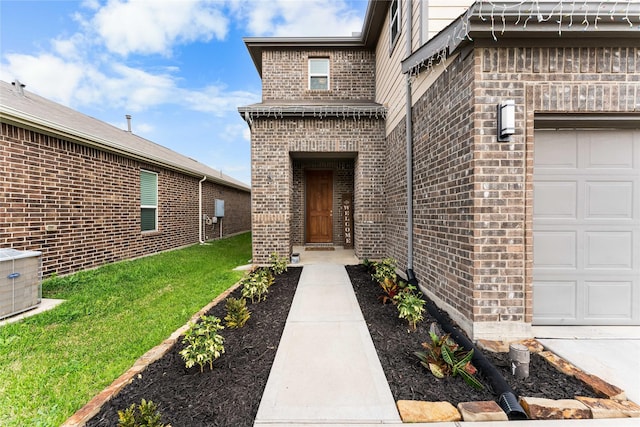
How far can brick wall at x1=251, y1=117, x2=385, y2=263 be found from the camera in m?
6.23

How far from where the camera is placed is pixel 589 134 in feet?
9.67

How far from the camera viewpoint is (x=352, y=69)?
7.50 meters

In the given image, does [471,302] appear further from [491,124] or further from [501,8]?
[501,8]

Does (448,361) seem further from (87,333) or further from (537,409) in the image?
(87,333)

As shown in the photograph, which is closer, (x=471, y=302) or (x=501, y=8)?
(x=501, y=8)

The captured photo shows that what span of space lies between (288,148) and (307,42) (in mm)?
3488

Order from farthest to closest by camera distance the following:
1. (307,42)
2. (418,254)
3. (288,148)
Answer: (307,42), (288,148), (418,254)

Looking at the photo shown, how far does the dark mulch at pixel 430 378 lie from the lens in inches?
77.7

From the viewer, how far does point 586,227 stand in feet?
9.72

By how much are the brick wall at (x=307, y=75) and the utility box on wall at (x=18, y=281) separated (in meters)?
6.15

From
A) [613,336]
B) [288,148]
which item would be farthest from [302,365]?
[288,148]

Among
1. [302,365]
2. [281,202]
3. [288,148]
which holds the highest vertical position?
[288,148]

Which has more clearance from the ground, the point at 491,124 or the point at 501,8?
the point at 501,8

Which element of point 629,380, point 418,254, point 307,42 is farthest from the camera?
point 307,42
